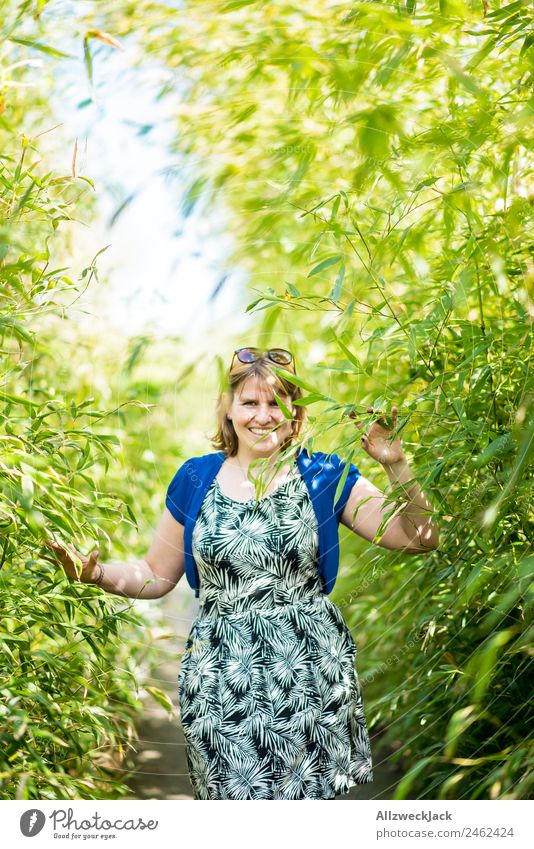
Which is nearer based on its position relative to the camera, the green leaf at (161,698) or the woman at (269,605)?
the woman at (269,605)

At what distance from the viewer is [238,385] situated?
181cm

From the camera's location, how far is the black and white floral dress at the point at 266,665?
170cm

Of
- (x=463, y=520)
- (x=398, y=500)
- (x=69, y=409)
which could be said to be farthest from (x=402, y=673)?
(x=69, y=409)

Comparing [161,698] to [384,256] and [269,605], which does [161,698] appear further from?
[384,256]

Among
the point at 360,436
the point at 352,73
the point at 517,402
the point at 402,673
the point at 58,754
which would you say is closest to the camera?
the point at 360,436


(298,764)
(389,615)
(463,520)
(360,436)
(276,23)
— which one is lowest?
(298,764)

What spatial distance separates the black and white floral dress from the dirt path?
0.62 metres

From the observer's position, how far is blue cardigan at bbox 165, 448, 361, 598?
5.76 ft

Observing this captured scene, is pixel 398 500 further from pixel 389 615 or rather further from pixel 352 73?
pixel 389 615

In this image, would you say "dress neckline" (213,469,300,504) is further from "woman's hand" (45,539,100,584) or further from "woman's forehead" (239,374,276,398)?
"woman's hand" (45,539,100,584)

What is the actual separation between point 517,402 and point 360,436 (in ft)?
1.09

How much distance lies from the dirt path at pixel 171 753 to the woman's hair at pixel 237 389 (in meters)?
0.67

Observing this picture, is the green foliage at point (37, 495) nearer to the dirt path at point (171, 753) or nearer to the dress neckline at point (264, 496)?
the dress neckline at point (264, 496)

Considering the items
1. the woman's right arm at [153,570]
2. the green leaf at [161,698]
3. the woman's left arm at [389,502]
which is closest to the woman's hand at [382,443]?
the woman's left arm at [389,502]
